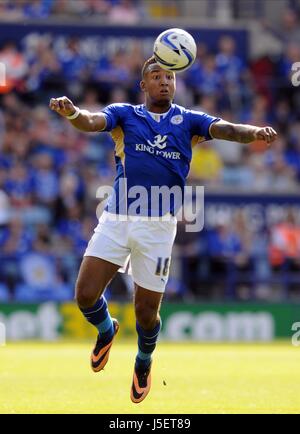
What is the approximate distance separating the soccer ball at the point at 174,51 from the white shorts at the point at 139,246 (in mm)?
1292

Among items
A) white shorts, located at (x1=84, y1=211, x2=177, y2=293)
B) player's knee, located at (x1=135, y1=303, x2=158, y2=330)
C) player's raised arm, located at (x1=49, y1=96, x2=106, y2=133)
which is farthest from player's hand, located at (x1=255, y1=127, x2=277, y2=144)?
player's knee, located at (x1=135, y1=303, x2=158, y2=330)

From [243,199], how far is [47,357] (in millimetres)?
7459

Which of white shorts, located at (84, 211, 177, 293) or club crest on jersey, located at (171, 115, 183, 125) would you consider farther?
club crest on jersey, located at (171, 115, 183, 125)

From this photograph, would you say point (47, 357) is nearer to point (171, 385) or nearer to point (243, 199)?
point (171, 385)

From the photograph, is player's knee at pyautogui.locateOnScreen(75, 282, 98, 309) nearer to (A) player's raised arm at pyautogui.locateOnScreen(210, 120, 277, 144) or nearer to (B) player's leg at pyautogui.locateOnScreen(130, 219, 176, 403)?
(B) player's leg at pyautogui.locateOnScreen(130, 219, 176, 403)

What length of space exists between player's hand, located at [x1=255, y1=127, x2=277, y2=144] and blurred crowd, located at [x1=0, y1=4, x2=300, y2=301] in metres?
11.0

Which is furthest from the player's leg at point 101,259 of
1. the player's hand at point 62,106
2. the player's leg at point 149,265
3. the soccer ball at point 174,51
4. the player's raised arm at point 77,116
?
the soccer ball at point 174,51

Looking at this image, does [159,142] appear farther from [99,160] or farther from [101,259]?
[99,160]

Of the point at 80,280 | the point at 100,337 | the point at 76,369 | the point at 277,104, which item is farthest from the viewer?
the point at 277,104

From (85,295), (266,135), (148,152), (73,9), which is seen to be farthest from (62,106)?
(73,9)

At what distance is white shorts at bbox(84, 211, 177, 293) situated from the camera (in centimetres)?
948

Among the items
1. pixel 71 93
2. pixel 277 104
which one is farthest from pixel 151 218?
pixel 277 104

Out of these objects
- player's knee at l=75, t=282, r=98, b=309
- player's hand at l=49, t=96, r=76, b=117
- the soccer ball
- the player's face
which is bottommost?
player's knee at l=75, t=282, r=98, b=309

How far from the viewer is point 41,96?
22750mm
